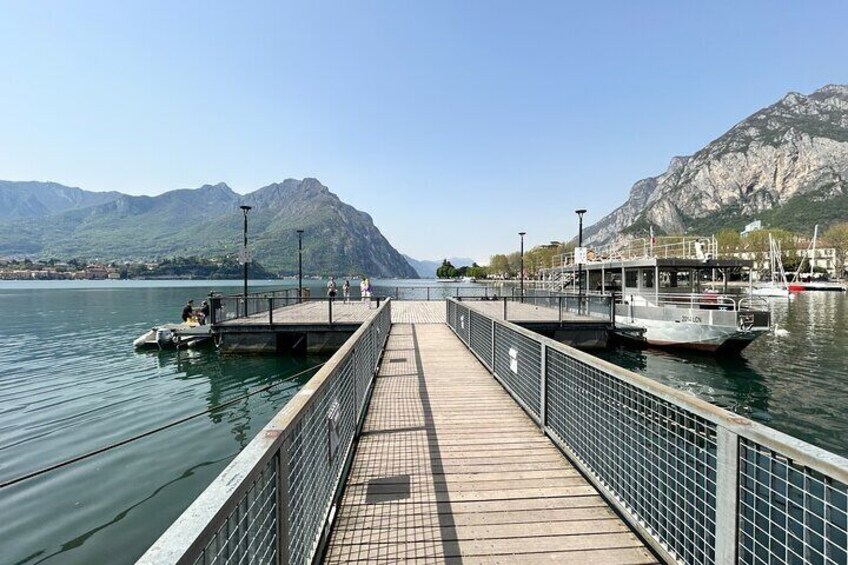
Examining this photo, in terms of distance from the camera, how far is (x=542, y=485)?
402 cm

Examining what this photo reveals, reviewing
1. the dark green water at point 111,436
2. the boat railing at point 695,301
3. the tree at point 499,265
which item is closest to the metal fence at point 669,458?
the dark green water at point 111,436

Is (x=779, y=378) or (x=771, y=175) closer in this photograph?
(x=779, y=378)

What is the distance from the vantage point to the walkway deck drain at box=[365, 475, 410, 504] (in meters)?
3.79

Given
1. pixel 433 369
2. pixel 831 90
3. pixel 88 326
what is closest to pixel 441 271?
pixel 88 326

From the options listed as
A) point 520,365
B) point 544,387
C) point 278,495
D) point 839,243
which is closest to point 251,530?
point 278,495

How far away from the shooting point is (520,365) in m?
6.69

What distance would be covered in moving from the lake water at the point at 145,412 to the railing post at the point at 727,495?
19.3 ft

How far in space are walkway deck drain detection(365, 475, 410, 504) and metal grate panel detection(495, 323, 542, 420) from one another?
2.35 meters

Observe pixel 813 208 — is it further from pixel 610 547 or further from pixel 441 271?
pixel 610 547

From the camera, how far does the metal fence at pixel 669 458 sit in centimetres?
207

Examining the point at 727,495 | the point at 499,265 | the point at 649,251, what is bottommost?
the point at 727,495

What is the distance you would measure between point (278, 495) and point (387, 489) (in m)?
2.02

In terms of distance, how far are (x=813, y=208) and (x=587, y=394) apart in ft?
561

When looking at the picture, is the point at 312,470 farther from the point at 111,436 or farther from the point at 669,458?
the point at 111,436
